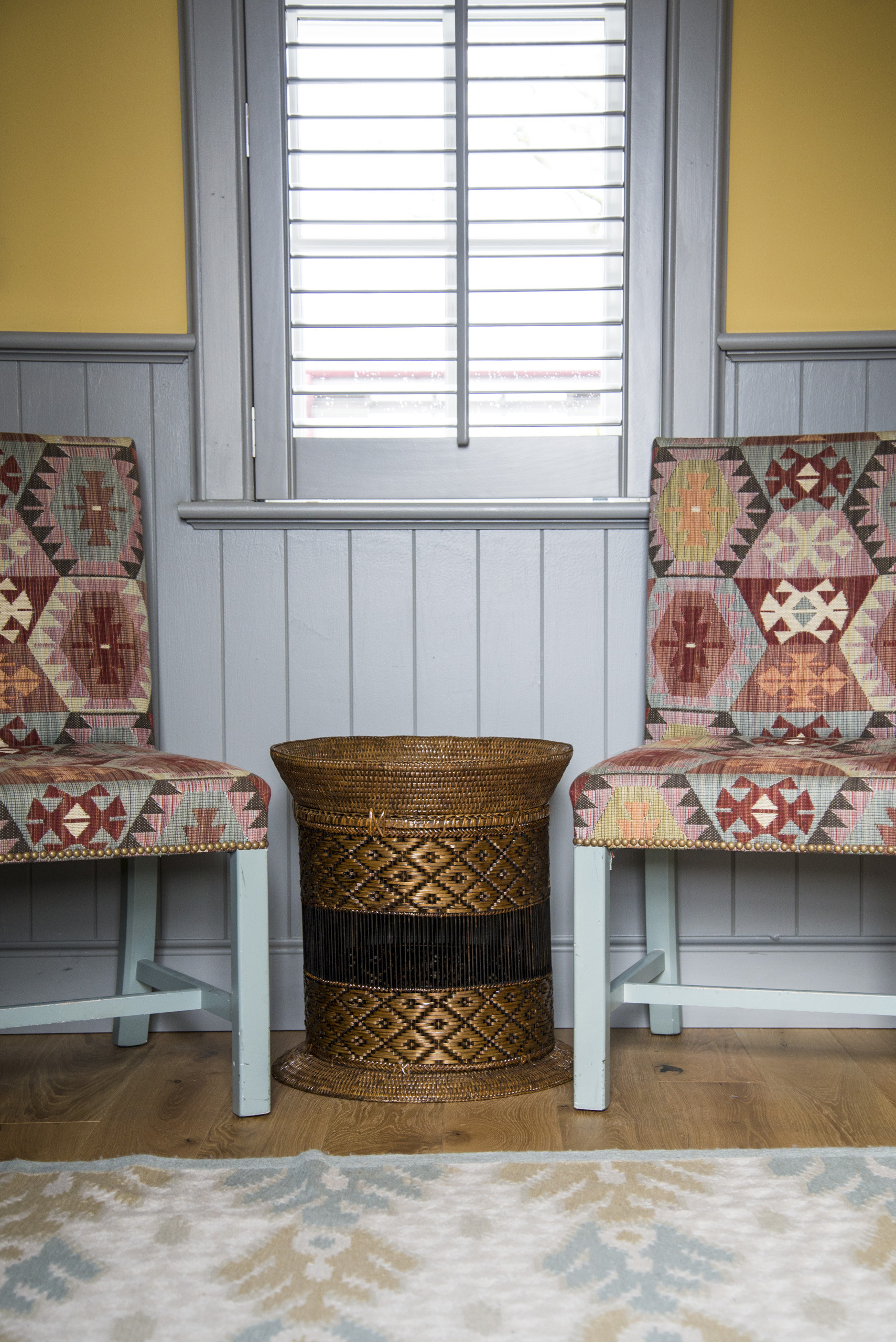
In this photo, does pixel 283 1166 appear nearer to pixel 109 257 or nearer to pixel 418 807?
pixel 418 807

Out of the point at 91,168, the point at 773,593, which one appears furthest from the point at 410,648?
the point at 91,168

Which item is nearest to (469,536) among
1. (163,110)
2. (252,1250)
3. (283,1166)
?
(163,110)

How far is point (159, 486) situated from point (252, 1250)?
1265 millimetres

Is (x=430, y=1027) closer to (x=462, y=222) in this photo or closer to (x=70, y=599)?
(x=70, y=599)

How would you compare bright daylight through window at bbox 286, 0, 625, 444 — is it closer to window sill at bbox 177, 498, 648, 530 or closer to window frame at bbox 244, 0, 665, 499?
window frame at bbox 244, 0, 665, 499

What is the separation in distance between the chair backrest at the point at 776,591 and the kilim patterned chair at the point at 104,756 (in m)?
0.70

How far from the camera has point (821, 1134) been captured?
1339 mm

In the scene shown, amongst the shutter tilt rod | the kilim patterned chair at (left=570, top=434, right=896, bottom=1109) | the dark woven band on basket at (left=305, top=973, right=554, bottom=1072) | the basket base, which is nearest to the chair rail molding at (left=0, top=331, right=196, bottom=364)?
the shutter tilt rod

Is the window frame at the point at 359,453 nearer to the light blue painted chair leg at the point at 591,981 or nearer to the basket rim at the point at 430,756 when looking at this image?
the basket rim at the point at 430,756

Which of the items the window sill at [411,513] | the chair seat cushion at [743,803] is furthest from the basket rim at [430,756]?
the window sill at [411,513]

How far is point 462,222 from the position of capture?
1.88 m

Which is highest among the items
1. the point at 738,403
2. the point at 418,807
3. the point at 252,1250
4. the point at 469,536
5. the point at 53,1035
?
the point at 738,403

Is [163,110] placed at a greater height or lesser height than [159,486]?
greater

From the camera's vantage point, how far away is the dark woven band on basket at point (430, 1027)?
1491 millimetres
